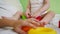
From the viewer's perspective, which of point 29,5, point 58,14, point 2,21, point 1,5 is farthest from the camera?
point 58,14

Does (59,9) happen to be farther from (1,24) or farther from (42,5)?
(1,24)

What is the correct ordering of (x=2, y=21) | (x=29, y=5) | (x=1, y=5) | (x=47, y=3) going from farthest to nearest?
(x=29, y=5) → (x=47, y=3) → (x=1, y=5) → (x=2, y=21)

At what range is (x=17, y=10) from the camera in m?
1.33

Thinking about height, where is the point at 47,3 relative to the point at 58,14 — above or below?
above

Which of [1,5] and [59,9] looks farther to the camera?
[59,9]

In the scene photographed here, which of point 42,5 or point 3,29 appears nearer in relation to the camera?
point 3,29

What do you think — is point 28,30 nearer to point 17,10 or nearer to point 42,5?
point 17,10

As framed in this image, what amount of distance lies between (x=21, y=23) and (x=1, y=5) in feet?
1.91

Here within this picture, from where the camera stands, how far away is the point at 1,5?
1.26 metres

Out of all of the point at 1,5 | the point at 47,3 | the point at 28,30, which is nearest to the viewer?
the point at 28,30

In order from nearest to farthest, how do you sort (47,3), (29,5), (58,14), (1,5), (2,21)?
(2,21), (1,5), (47,3), (29,5), (58,14)

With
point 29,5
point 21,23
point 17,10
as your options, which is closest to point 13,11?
point 17,10

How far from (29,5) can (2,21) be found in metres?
0.76

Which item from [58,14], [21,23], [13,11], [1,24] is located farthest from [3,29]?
[58,14]
